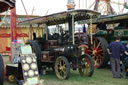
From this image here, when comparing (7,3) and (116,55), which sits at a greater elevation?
(7,3)

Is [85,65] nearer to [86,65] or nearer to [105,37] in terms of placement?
[86,65]

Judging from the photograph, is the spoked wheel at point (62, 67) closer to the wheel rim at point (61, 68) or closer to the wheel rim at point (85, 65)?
the wheel rim at point (61, 68)

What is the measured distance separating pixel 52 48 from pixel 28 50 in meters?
1.62

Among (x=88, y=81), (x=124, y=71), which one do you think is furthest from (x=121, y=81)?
(x=88, y=81)

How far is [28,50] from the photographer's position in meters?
5.15

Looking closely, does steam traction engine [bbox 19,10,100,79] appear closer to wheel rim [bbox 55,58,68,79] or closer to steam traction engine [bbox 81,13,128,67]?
wheel rim [bbox 55,58,68,79]

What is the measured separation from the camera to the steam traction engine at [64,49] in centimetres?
590

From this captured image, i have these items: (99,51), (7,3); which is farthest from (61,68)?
(99,51)

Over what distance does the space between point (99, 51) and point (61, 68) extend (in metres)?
2.91

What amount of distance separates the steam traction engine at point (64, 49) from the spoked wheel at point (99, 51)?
1501 millimetres

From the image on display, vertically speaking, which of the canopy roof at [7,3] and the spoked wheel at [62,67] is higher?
the canopy roof at [7,3]

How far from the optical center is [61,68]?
5871mm

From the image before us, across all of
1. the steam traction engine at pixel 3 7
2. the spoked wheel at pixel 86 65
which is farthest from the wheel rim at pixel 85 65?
the steam traction engine at pixel 3 7

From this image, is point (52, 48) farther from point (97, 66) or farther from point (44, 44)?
point (97, 66)
